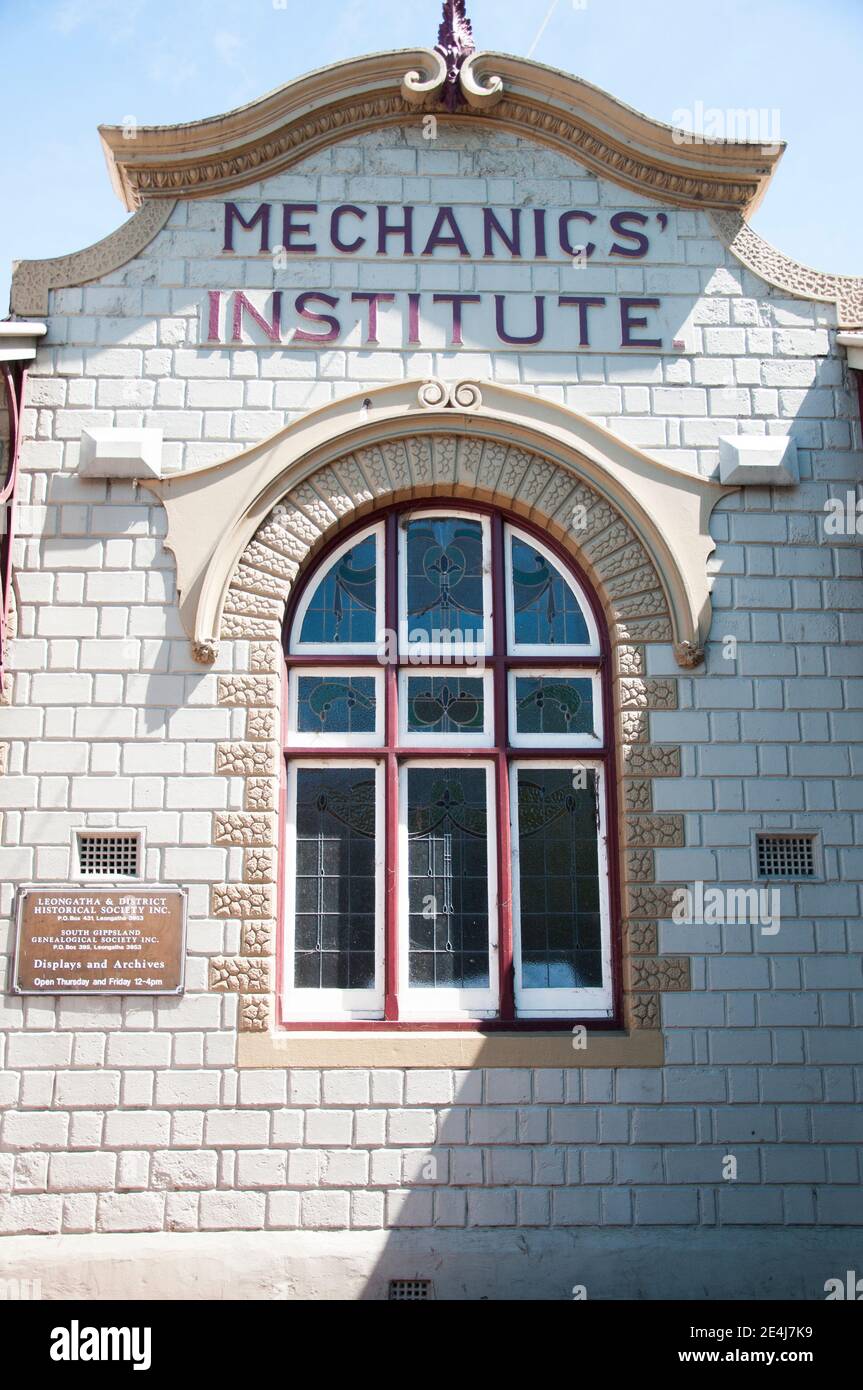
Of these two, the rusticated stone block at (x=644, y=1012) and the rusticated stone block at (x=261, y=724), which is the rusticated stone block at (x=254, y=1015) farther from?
the rusticated stone block at (x=644, y=1012)

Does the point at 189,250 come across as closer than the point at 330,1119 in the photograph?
No

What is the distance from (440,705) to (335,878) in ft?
4.94

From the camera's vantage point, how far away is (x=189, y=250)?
10773 mm

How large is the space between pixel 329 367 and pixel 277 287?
81 cm

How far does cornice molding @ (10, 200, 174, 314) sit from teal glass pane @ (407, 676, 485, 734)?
4.00 meters

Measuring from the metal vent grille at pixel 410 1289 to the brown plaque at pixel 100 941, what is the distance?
7.81 feet

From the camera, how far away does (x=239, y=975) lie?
9359mm

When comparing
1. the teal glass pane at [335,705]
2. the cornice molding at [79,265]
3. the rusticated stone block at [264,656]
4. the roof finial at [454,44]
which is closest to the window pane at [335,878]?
the teal glass pane at [335,705]

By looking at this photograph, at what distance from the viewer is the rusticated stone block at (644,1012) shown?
30.9ft

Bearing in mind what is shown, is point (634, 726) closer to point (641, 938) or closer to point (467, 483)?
point (641, 938)

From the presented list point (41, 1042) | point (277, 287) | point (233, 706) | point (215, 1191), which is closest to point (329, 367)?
point (277, 287)
